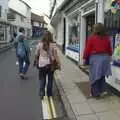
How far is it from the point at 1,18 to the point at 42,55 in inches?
1457

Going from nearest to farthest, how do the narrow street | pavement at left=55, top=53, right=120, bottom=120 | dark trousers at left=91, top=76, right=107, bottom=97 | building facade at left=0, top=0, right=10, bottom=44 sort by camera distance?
pavement at left=55, top=53, right=120, bottom=120
the narrow street
dark trousers at left=91, top=76, right=107, bottom=97
building facade at left=0, top=0, right=10, bottom=44

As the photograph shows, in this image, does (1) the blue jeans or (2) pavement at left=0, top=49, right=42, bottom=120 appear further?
(1) the blue jeans

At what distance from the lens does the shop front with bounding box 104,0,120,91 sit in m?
8.91

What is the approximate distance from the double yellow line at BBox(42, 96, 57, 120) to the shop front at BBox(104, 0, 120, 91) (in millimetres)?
1692

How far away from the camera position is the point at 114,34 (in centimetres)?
956

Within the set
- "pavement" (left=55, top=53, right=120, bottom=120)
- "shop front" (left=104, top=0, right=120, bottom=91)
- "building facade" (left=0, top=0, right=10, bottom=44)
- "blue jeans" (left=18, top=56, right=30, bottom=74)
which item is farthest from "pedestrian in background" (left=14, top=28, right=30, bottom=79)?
"building facade" (left=0, top=0, right=10, bottom=44)

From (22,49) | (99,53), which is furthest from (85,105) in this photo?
(22,49)

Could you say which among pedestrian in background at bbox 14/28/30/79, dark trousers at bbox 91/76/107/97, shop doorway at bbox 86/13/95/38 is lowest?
dark trousers at bbox 91/76/107/97

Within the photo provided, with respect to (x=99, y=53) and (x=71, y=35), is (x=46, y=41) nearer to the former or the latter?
(x=99, y=53)

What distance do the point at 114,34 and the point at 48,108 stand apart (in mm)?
2845

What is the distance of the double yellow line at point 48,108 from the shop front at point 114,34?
5.55 ft

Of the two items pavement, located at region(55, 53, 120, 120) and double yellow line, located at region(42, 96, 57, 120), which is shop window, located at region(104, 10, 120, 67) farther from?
double yellow line, located at region(42, 96, 57, 120)

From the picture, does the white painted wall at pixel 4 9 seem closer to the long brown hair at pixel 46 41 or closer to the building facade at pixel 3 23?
the building facade at pixel 3 23

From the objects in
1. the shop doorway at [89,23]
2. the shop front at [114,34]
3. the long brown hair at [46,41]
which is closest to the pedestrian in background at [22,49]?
the shop doorway at [89,23]
